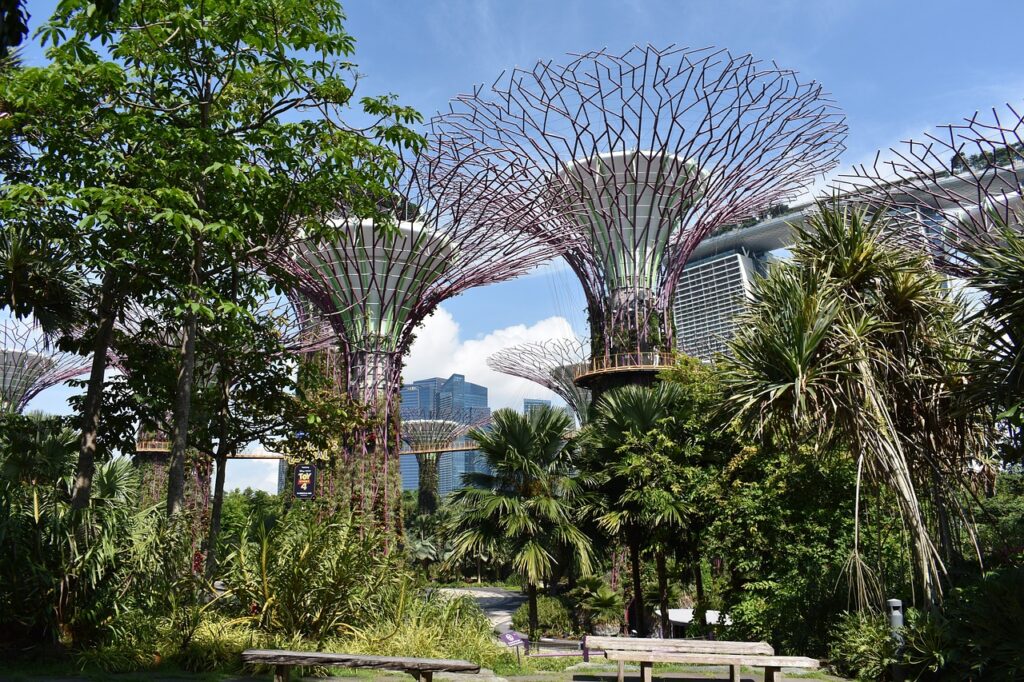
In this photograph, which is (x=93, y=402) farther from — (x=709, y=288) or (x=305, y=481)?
(x=709, y=288)

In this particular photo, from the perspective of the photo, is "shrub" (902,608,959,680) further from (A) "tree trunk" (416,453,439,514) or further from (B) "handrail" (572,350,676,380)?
(A) "tree trunk" (416,453,439,514)

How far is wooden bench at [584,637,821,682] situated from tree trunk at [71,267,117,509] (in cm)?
590

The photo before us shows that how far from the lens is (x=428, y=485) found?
169 feet

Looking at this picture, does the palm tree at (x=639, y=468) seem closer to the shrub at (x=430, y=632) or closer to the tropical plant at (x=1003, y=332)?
the shrub at (x=430, y=632)

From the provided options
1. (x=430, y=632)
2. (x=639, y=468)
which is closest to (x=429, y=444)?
(x=639, y=468)

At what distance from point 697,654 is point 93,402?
7.22 meters

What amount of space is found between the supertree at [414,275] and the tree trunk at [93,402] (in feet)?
36.6

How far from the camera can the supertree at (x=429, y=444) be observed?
168 feet

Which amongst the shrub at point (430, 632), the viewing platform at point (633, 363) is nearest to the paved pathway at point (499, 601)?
the viewing platform at point (633, 363)

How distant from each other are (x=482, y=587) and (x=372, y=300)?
87.2ft

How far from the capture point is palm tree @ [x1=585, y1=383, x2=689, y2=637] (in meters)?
15.5

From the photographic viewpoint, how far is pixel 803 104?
79.7 feet

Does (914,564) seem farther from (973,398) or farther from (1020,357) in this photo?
(1020,357)

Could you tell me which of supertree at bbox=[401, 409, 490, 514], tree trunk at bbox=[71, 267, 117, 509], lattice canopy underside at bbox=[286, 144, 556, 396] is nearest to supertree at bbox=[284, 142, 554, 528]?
lattice canopy underside at bbox=[286, 144, 556, 396]
